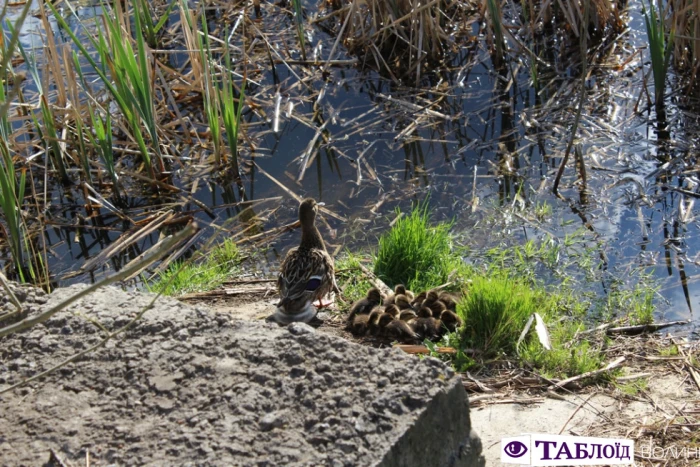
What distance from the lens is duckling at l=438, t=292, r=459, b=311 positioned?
17.5ft

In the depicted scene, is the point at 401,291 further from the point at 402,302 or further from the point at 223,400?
the point at 223,400

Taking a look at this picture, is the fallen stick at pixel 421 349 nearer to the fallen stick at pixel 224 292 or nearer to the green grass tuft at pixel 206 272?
the fallen stick at pixel 224 292

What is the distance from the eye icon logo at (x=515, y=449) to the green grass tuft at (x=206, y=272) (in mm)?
2768

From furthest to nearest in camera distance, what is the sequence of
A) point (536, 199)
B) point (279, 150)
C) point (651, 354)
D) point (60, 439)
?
1. point (279, 150)
2. point (536, 199)
3. point (651, 354)
4. point (60, 439)

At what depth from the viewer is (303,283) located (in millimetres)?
5309

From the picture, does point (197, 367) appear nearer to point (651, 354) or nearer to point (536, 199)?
point (651, 354)

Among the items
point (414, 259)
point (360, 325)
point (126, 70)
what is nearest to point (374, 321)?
point (360, 325)

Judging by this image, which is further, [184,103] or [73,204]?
[184,103]

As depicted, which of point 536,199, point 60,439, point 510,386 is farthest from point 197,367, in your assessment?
point 536,199

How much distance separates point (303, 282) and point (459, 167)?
272cm

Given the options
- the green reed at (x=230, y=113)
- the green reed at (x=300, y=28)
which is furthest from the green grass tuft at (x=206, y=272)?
the green reed at (x=300, y=28)

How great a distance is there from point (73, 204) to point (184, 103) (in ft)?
5.52

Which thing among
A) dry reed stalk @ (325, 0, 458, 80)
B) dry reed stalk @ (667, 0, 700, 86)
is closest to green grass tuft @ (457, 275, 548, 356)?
dry reed stalk @ (667, 0, 700, 86)

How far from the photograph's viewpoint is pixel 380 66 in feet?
29.4
